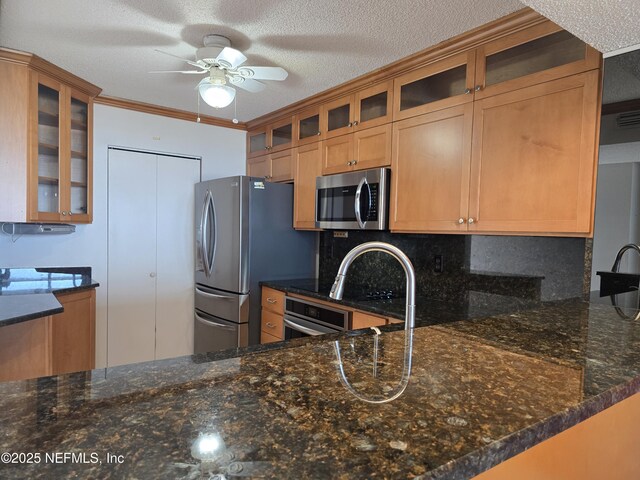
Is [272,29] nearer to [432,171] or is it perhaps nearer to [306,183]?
[432,171]

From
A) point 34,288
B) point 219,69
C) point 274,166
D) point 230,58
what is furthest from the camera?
point 274,166

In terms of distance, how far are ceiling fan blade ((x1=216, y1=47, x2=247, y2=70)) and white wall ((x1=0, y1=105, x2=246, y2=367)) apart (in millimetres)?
1619

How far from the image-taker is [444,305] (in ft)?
7.63

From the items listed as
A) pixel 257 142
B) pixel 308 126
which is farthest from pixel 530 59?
pixel 257 142

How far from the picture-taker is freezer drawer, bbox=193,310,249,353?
3.04 meters

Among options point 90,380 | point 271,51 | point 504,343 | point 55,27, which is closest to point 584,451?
point 504,343

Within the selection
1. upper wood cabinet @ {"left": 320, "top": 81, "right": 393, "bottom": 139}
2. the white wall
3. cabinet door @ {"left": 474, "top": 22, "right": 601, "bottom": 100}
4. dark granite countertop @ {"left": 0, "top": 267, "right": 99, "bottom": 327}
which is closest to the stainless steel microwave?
upper wood cabinet @ {"left": 320, "top": 81, "right": 393, "bottom": 139}

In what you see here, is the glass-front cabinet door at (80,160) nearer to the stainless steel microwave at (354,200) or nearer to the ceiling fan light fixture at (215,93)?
the ceiling fan light fixture at (215,93)

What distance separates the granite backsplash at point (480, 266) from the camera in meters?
1.91

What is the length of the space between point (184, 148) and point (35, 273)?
1.54m

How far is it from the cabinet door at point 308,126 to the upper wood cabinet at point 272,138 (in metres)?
0.06

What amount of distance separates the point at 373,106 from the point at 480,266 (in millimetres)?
1244

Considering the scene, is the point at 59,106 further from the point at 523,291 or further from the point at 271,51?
the point at 523,291

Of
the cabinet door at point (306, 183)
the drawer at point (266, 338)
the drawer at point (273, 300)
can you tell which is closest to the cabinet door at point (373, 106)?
the cabinet door at point (306, 183)
